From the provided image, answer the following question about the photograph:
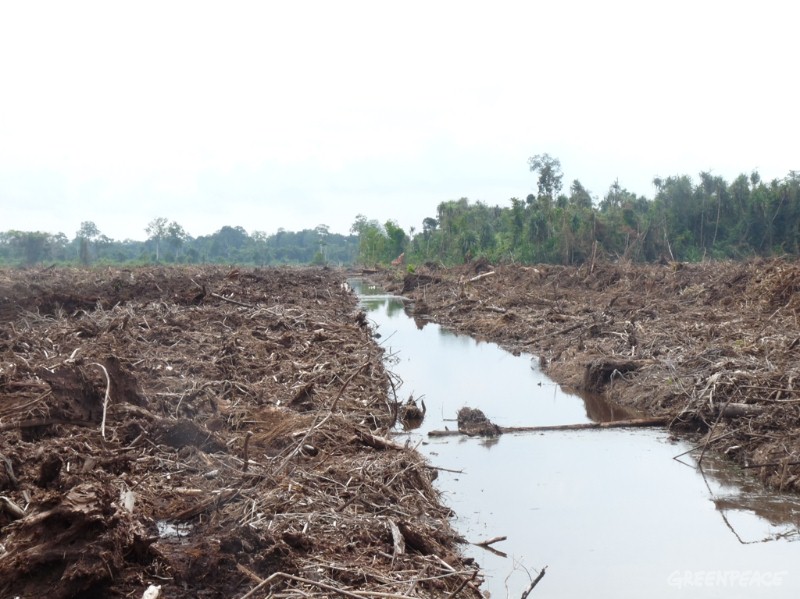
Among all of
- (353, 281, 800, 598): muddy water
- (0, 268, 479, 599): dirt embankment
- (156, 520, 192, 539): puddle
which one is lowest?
(353, 281, 800, 598): muddy water

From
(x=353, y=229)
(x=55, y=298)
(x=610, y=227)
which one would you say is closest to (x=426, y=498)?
(x=55, y=298)

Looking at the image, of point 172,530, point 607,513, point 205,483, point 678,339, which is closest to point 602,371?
point 678,339

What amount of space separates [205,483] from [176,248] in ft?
305

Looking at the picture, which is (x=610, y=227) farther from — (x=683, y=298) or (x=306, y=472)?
(x=306, y=472)

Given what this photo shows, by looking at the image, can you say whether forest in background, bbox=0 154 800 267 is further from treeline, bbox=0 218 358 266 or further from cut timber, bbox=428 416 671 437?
cut timber, bbox=428 416 671 437

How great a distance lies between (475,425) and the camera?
30.8 ft

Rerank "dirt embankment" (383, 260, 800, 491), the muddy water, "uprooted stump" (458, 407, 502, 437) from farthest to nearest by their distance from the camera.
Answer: "uprooted stump" (458, 407, 502, 437)
"dirt embankment" (383, 260, 800, 491)
the muddy water

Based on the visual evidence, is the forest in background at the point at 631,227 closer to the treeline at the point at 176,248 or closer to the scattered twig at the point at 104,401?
the treeline at the point at 176,248

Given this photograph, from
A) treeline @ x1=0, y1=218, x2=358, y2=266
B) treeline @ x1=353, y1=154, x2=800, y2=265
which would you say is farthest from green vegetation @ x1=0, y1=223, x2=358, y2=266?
treeline @ x1=353, y1=154, x2=800, y2=265

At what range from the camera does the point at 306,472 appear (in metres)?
5.61

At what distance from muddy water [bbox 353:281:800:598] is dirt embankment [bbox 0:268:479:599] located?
67 centimetres

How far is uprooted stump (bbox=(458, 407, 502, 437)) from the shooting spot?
9305 millimetres

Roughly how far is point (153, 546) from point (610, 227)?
1630 inches

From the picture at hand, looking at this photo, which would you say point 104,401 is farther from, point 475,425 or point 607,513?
point 475,425
